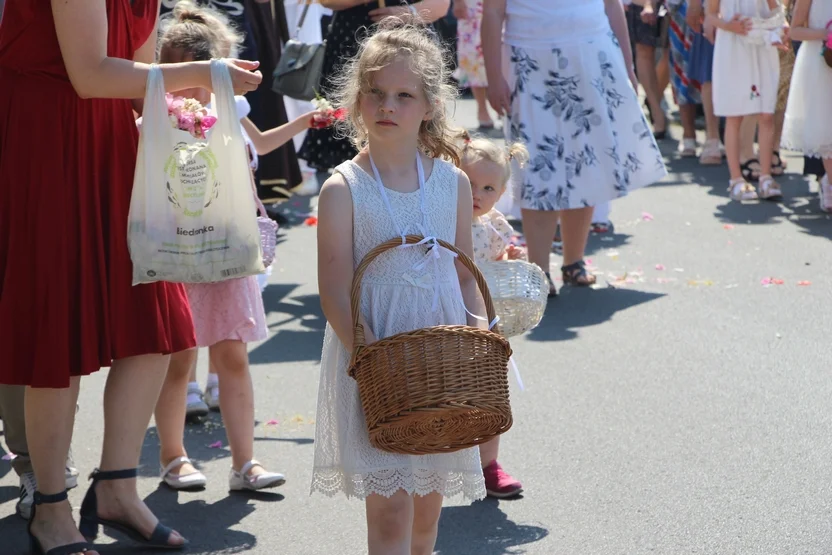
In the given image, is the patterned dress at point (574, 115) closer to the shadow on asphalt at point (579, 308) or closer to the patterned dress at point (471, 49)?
the shadow on asphalt at point (579, 308)

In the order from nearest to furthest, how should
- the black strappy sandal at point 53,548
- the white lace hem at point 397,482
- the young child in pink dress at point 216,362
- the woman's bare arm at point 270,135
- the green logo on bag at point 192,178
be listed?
the white lace hem at point 397,482 < the green logo on bag at point 192,178 < the black strappy sandal at point 53,548 < the young child in pink dress at point 216,362 < the woman's bare arm at point 270,135

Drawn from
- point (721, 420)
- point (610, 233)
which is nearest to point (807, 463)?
point (721, 420)

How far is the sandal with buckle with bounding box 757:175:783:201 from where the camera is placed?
955 centimetres

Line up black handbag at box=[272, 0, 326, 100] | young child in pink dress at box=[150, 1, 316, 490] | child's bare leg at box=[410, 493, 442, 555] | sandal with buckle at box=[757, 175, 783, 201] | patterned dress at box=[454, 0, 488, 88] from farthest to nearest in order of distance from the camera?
patterned dress at box=[454, 0, 488, 88] < sandal with buckle at box=[757, 175, 783, 201] < black handbag at box=[272, 0, 326, 100] < young child in pink dress at box=[150, 1, 316, 490] < child's bare leg at box=[410, 493, 442, 555]

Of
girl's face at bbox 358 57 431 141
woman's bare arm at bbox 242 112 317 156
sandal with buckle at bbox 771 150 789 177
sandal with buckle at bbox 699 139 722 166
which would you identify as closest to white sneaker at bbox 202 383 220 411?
woman's bare arm at bbox 242 112 317 156

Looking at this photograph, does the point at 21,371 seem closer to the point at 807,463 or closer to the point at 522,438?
the point at 522,438

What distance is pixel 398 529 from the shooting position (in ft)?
10.4

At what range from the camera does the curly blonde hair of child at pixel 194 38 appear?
4.47 metres

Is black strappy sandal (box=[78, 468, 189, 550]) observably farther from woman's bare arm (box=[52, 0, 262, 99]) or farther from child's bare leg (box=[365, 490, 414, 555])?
woman's bare arm (box=[52, 0, 262, 99])

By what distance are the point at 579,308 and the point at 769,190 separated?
3380 mm

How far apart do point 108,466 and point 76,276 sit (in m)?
0.61

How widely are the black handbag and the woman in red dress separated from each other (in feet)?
8.99

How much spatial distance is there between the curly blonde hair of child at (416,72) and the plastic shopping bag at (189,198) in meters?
0.36

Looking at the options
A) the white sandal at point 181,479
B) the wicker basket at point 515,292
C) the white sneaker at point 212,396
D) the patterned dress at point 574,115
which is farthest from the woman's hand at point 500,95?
the white sandal at point 181,479
